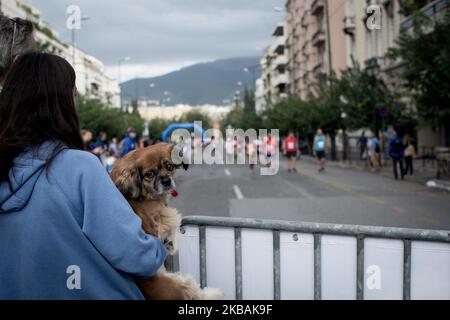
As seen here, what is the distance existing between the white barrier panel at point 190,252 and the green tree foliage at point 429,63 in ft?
53.9

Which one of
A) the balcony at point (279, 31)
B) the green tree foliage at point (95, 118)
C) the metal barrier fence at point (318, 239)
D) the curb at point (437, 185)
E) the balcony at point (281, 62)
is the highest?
the balcony at point (279, 31)

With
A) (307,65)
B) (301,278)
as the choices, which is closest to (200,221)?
(301,278)

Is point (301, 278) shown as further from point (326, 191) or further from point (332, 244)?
point (326, 191)

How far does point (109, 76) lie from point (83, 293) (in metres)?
125

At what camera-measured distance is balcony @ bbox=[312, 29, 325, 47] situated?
61.2 meters

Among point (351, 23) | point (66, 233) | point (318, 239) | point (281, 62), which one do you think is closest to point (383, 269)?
point (318, 239)

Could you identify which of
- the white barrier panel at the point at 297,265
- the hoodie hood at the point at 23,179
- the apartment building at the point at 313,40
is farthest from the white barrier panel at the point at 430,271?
the apartment building at the point at 313,40

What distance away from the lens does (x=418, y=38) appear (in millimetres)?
19344

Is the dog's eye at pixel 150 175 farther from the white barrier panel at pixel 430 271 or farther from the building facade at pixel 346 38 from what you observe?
the building facade at pixel 346 38

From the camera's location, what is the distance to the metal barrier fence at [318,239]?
2479 mm

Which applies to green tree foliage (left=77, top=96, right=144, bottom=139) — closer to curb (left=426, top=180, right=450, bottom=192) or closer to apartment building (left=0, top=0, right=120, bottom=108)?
apartment building (left=0, top=0, right=120, bottom=108)

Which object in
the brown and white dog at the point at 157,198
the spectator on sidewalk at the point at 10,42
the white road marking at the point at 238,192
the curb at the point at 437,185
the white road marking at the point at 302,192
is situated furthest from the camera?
the curb at the point at 437,185

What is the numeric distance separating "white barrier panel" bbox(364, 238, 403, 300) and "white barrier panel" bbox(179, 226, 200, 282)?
805 mm

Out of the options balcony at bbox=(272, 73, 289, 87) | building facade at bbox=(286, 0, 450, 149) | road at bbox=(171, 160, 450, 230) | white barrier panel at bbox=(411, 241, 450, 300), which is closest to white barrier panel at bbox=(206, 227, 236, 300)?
white barrier panel at bbox=(411, 241, 450, 300)
